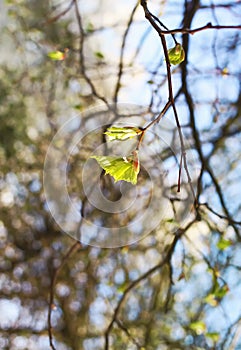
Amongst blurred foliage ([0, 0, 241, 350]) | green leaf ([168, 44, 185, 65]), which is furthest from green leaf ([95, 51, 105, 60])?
green leaf ([168, 44, 185, 65])

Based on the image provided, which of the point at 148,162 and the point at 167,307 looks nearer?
the point at 148,162

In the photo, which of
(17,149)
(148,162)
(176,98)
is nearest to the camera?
(148,162)

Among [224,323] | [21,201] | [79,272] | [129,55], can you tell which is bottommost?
[224,323]

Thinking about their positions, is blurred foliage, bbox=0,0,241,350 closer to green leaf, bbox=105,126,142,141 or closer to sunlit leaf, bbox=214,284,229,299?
sunlit leaf, bbox=214,284,229,299

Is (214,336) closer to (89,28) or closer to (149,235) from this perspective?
(149,235)

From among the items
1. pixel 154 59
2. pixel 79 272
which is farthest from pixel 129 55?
pixel 79 272

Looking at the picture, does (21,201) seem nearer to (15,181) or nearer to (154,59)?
(15,181)
